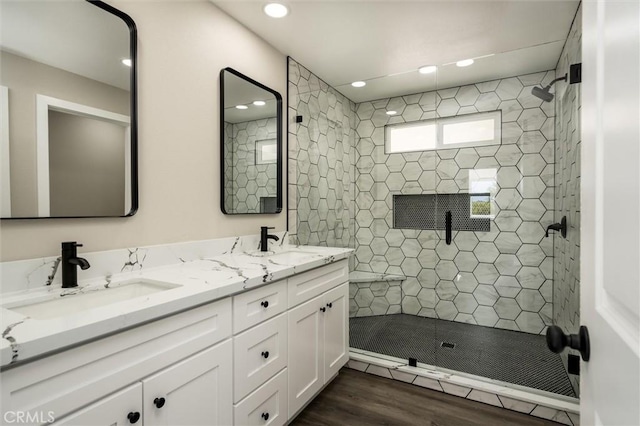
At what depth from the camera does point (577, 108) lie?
6.28ft

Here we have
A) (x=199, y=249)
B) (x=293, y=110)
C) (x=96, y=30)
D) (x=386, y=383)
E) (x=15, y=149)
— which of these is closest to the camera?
(x=15, y=149)

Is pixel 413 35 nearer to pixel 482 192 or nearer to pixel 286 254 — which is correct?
pixel 482 192

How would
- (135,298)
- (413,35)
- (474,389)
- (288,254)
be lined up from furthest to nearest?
(413,35)
(288,254)
(474,389)
(135,298)

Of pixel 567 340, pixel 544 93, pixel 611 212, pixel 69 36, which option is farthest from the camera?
pixel 544 93

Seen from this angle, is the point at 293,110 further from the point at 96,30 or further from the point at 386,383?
the point at 386,383

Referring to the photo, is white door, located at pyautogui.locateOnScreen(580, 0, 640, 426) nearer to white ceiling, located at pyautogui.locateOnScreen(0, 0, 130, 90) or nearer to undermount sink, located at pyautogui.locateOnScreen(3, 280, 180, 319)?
undermount sink, located at pyautogui.locateOnScreen(3, 280, 180, 319)

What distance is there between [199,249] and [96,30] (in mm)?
1071

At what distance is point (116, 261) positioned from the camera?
1383 mm

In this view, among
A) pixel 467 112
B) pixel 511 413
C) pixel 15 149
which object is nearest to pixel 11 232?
pixel 15 149

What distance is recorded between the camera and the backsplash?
1.10 meters

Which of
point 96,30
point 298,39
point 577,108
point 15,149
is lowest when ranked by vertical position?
point 15,149

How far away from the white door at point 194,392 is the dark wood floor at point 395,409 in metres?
0.73

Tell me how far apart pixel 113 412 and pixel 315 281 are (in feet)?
3.69

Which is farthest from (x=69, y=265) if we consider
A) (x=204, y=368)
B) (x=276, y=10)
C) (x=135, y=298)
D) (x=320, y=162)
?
(x=320, y=162)
